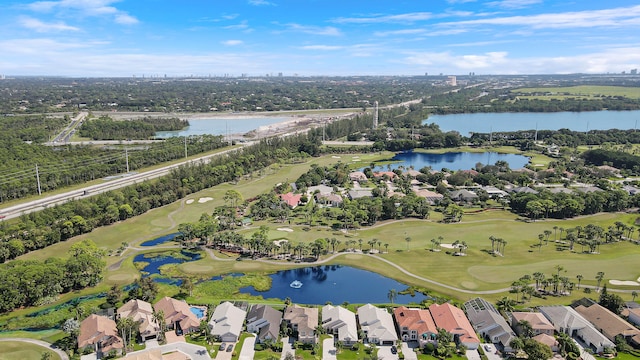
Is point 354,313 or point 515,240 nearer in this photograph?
point 354,313

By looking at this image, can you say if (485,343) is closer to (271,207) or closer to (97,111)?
(271,207)

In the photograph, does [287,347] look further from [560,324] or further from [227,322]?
[560,324]

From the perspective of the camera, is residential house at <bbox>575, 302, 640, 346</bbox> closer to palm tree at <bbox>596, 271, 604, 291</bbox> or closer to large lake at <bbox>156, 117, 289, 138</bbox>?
palm tree at <bbox>596, 271, 604, 291</bbox>

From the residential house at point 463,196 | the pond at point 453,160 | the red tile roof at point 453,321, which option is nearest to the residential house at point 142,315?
the red tile roof at point 453,321

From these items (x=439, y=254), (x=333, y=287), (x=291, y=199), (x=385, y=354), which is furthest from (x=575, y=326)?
(x=291, y=199)

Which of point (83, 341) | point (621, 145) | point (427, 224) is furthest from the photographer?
point (621, 145)

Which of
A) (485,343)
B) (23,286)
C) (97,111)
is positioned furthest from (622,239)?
(97,111)
